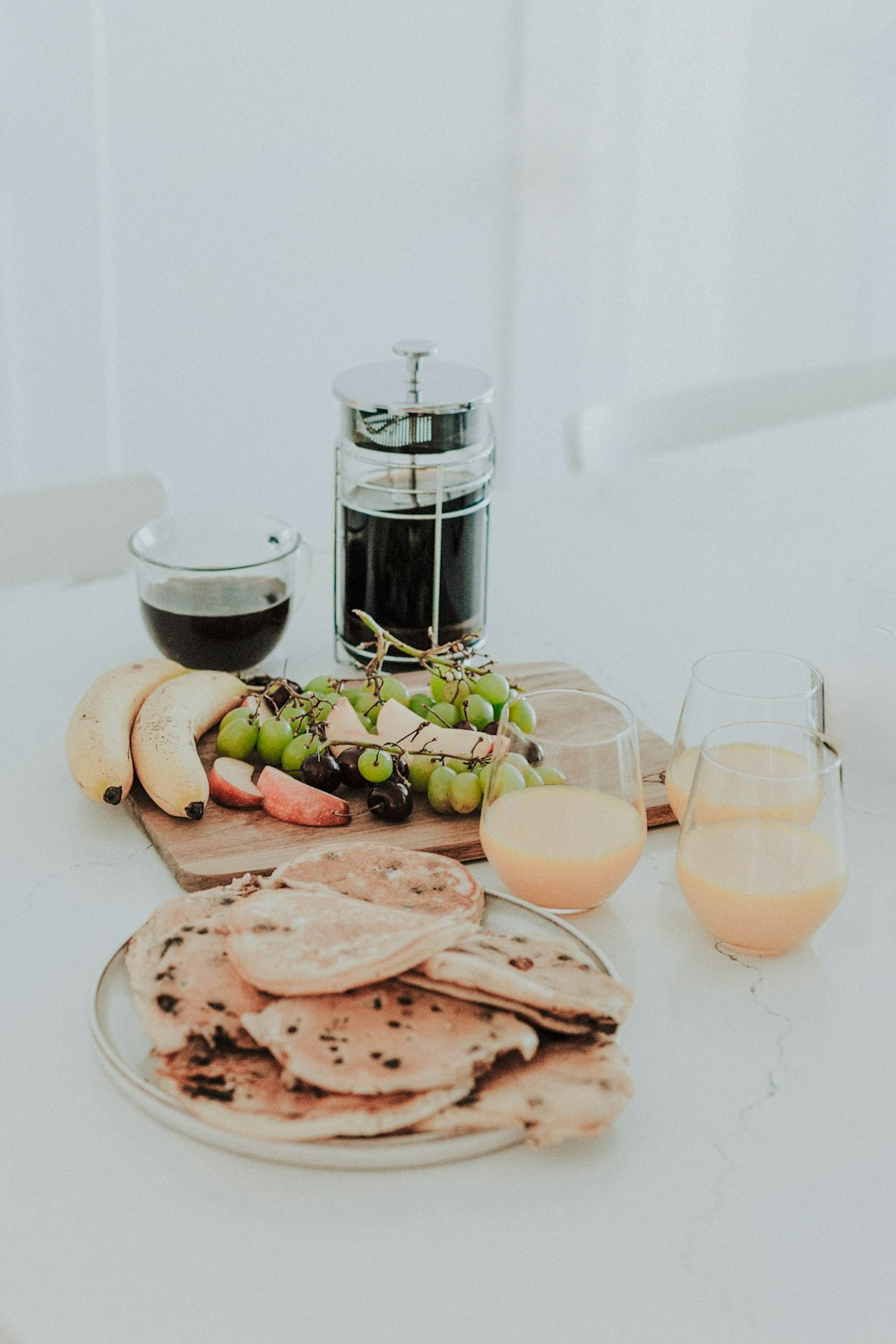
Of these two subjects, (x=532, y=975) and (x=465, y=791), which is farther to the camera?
(x=465, y=791)

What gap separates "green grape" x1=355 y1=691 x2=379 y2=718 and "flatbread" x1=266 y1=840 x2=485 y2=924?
9.3 inches

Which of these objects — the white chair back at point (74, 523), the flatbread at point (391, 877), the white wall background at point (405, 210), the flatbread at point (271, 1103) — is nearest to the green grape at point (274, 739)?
the flatbread at point (391, 877)

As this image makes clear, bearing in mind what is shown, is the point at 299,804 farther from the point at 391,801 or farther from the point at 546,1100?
the point at 546,1100

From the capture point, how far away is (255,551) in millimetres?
1453

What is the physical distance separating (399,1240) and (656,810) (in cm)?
50

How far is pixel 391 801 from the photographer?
111cm

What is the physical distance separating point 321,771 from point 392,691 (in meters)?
0.13

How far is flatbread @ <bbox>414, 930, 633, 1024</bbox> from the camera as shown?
31.3 inches

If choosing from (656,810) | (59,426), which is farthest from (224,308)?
(656,810)

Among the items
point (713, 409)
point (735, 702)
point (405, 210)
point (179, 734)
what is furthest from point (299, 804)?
point (405, 210)

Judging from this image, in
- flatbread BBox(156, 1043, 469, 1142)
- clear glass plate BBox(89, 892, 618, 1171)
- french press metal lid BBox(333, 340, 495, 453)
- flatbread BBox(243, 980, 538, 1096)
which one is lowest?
clear glass plate BBox(89, 892, 618, 1171)

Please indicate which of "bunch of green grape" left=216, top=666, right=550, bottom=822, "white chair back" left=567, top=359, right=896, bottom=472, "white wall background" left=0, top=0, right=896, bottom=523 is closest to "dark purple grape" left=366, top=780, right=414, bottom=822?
"bunch of green grape" left=216, top=666, right=550, bottom=822

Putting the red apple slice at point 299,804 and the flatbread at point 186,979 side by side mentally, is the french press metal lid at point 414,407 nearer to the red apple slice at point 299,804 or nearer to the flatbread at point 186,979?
the red apple slice at point 299,804

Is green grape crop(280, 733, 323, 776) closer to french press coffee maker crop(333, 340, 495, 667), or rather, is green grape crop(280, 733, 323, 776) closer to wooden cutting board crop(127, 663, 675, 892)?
wooden cutting board crop(127, 663, 675, 892)
